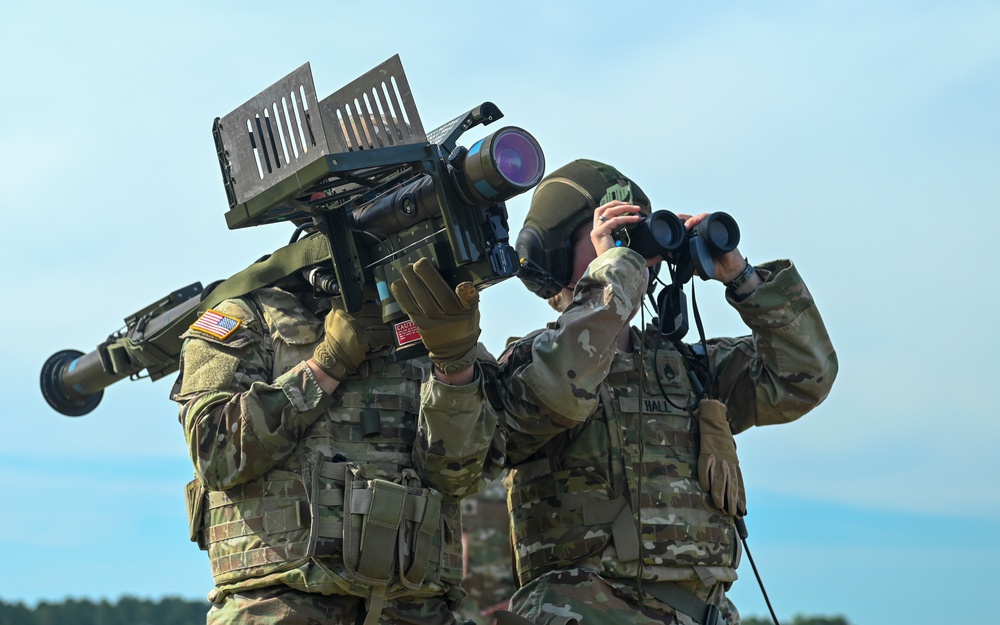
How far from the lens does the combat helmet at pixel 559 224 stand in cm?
489

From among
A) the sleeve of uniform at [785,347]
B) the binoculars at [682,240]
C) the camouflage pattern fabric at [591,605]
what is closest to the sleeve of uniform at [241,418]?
the camouflage pattern fabric at [591,605]

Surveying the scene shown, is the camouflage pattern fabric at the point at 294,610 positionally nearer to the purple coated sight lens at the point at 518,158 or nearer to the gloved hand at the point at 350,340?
the gloved hand at the point at 350,340

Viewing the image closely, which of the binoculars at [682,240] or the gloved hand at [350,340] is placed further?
the binoculars at [682,240]

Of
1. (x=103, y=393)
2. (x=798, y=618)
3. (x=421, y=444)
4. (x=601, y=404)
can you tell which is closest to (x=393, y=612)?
(x=421, y=444)

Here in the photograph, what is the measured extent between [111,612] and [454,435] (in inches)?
649

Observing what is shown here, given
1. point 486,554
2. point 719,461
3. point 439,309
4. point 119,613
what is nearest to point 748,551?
point 719,461

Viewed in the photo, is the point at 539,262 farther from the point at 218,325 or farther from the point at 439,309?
the point at 218,325

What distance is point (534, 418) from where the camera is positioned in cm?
439

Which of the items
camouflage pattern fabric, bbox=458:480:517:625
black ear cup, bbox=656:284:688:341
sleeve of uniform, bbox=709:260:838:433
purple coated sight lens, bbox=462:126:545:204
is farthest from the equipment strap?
camouflage pattern fabric, bbox=458:480:517:625

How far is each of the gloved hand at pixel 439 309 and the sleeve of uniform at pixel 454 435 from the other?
108 mm

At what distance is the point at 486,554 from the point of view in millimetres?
9961

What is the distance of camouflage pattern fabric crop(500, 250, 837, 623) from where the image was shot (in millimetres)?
4297

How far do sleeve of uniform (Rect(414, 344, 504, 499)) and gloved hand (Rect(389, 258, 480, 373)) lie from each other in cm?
11

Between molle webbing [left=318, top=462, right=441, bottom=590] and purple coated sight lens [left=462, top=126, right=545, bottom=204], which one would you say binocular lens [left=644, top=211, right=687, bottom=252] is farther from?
molle webbing [left=318, top=462, right=441, bottom=590]
